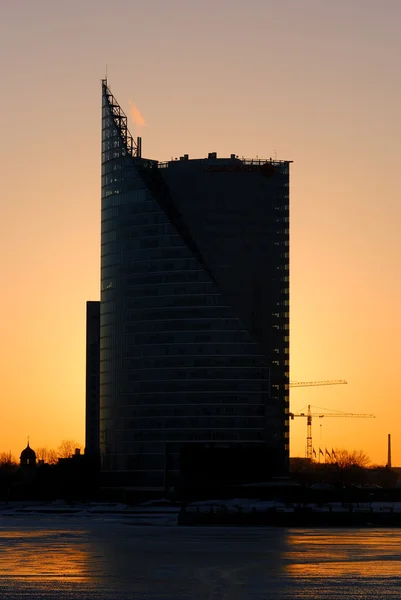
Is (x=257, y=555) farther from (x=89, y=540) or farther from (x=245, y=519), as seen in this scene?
(x=245, y=519)

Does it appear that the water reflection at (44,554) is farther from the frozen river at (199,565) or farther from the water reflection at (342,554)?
the water reflection at (342,554)

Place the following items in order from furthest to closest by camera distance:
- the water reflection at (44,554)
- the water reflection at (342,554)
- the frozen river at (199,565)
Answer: the water reflection at (342,554) < the water reflection at (44,554) < the frozen river at (199,565)

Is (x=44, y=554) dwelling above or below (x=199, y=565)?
below

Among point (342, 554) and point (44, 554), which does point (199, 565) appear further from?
point (44, 554)

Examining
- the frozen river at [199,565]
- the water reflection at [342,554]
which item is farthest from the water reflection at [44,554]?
the water reflection at [342,554]

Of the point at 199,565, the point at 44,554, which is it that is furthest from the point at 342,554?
the point at 44,554

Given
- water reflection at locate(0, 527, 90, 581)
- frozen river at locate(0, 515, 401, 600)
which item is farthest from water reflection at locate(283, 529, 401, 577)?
water reflection at locate(0, 527, 90, 581)

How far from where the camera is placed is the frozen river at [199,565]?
84.4m

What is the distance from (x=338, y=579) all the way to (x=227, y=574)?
25.1ft

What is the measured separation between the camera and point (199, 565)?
103 m

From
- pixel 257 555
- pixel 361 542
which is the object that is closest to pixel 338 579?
pixel 257 555

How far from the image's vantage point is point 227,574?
315 feet

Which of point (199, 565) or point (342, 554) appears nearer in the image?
point (199, 565)

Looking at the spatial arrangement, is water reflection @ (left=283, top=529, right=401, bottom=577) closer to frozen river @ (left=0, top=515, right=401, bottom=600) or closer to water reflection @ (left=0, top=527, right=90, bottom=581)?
frozen river @ (left=0, top=515, right=401, bottom=600)
